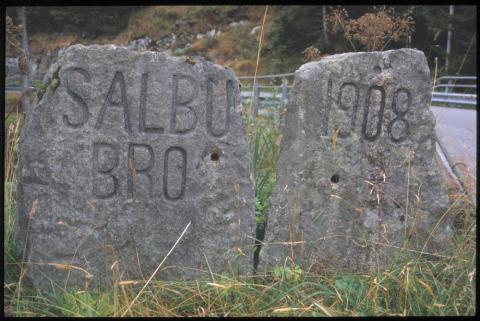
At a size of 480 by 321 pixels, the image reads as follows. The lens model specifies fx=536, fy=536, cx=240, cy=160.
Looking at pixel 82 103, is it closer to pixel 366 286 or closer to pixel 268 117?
pixel 366 286

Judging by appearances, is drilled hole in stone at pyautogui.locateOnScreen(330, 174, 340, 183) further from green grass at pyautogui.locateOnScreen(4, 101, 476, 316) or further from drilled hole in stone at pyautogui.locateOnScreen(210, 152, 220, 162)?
drilled hole in stone at pyautogui.locateOnScreen(210, 152, 220, 162)

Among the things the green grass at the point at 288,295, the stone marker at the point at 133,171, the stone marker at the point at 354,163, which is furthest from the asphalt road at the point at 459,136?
the stone marker at the point at 133,171

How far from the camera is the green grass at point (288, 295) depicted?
2.45 m

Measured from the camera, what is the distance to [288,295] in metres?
2.52

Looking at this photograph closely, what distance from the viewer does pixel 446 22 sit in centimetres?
1226

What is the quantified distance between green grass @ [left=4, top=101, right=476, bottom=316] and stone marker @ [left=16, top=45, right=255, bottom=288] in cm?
14

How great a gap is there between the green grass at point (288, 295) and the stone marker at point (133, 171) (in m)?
0.14

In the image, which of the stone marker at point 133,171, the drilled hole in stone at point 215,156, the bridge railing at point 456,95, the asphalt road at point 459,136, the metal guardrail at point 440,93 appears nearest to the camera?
the stone marker at point 133,171

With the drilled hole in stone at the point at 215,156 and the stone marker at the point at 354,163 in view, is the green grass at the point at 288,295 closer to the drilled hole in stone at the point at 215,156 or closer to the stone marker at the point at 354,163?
the stone marker at the point at 354,163

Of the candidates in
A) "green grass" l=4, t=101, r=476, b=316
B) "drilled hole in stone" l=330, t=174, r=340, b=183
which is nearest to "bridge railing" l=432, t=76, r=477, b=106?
"drilled hole in stone" l=330, t=174, r=340, b=183

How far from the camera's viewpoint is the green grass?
245 cm

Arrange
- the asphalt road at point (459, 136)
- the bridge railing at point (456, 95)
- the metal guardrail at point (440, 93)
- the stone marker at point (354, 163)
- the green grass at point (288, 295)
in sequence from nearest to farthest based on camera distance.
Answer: the green grass at point (288, 295) → the stone marker at point (354, 163) → the asphalt road at point (459, 136) → the metal guardrail at point (440, 93) → the bridge railing at point (456, 95)

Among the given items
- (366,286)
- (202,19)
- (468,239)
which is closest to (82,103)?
(366,286)

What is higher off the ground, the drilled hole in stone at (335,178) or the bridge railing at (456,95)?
the bridge railing at (456,95)
